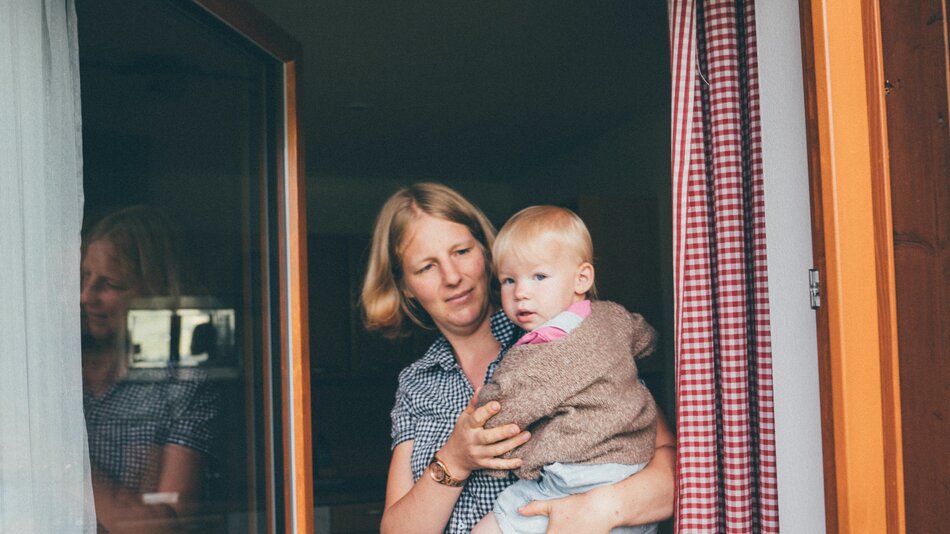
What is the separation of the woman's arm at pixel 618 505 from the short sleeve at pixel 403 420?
431 millimetres

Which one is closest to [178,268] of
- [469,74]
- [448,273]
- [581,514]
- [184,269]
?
[184,269]

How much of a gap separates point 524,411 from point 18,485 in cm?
98

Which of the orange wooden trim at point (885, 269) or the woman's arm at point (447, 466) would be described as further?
the woman's arm at point (447, 466)

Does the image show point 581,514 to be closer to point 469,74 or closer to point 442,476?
point 442,476

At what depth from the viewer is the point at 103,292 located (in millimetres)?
1720

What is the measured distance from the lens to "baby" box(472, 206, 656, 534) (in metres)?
1.72

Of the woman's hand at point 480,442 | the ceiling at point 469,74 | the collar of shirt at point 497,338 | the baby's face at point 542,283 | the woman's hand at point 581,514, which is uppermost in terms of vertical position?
the ceiling at point 469,74

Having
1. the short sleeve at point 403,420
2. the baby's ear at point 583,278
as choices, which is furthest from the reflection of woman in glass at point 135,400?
the baby's ear at point 583,278

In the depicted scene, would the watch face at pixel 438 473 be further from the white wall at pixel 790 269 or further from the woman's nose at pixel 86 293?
the woman's nose at pixel 86 293

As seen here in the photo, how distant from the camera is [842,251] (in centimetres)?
140

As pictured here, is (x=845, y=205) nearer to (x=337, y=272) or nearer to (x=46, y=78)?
(x=46, y=78)

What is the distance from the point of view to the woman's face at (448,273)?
6.97ft

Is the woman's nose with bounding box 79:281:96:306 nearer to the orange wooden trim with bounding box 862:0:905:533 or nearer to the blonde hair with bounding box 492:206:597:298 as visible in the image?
the blonde hair with bounding box 492:206:597:298

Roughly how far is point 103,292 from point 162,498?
53cm
